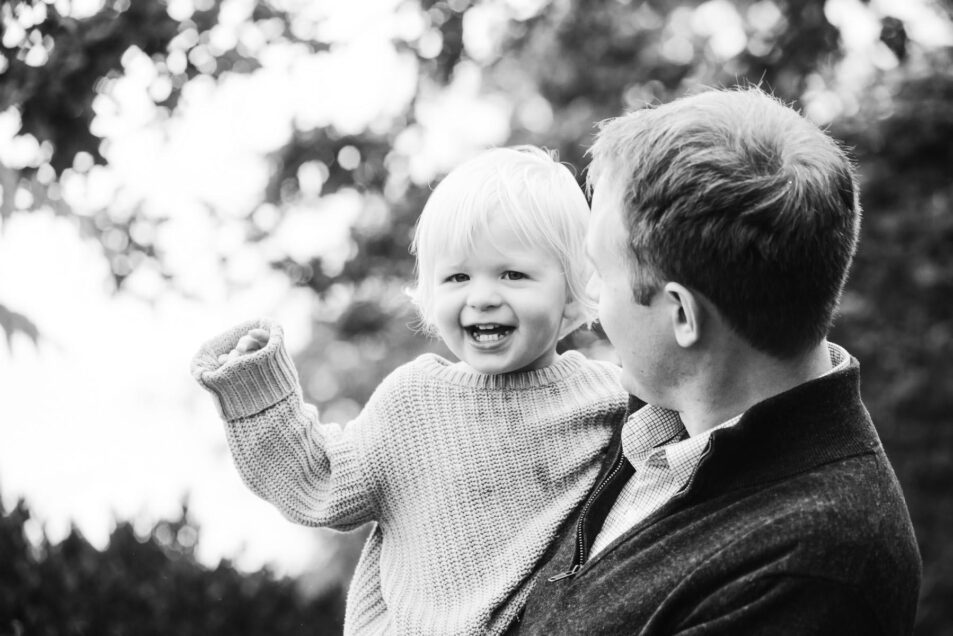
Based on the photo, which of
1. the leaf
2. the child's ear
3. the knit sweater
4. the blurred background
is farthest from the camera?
the blurred background

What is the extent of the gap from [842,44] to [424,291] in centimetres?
298

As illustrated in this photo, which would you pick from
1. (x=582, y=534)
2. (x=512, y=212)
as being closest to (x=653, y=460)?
(x=582, y=534)

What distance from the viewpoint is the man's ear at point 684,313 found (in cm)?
180

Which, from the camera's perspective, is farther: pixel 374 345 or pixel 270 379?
pixel 374 345

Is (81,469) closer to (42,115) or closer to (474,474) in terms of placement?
(42,115)

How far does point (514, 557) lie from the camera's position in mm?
2064

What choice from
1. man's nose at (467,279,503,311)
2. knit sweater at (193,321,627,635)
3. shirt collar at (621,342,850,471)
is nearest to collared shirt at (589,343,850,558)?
shirt collar at (621,342,850,471)

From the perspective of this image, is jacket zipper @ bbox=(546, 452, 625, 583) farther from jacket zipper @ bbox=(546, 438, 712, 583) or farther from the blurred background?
the blurred background

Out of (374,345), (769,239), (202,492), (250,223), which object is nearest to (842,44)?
(250,223)

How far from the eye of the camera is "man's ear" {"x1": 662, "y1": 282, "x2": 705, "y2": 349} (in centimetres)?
180

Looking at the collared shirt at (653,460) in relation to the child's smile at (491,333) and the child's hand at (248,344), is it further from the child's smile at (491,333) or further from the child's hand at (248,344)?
the child's hand at (248,344)

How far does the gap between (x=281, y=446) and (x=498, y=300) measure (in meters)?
0.51

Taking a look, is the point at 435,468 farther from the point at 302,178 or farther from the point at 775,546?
the point at 302,178

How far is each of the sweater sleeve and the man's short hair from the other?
27.9 inches
